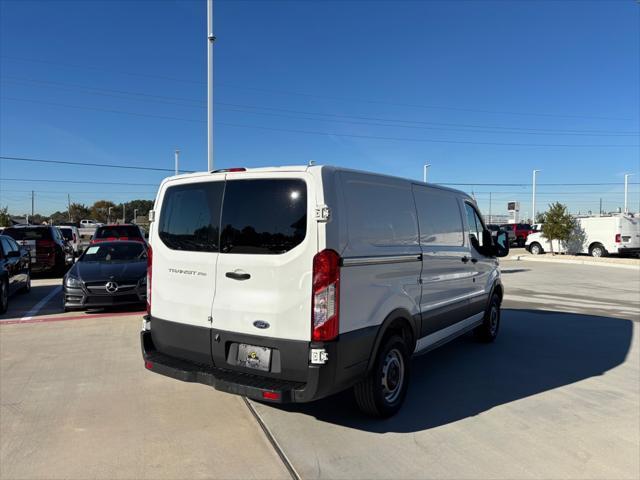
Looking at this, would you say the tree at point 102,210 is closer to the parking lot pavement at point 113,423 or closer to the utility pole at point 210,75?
the utility pole at point 210,75

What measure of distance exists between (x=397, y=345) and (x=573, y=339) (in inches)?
170


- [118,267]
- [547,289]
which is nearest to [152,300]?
[118,267]

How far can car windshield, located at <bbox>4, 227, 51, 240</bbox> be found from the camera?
47.8 feet

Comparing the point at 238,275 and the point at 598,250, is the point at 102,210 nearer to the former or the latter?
the point at 598,250

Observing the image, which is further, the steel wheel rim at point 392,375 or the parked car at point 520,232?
the parked car at point 520,232

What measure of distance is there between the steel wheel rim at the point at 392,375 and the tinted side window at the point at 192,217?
1.78m

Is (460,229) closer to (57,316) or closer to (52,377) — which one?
(52,377)

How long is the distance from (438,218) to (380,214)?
136 cm

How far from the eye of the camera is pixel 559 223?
2536 cm

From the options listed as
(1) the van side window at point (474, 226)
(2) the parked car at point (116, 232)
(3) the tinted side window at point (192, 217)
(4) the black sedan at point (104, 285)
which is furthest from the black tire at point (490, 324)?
(2) the parked car at point (116, 232)

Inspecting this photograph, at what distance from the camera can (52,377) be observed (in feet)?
16.8

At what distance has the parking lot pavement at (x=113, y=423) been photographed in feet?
10.6

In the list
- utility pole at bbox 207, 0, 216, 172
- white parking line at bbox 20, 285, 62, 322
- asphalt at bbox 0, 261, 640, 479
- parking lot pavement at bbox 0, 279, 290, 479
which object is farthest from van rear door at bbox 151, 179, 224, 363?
utility pole at bbox 207, 0, 216, 172

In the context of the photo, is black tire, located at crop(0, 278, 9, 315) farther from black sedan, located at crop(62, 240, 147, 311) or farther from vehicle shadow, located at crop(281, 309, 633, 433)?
vehicle shadow, located at crop(281, 309, 633, 433)
